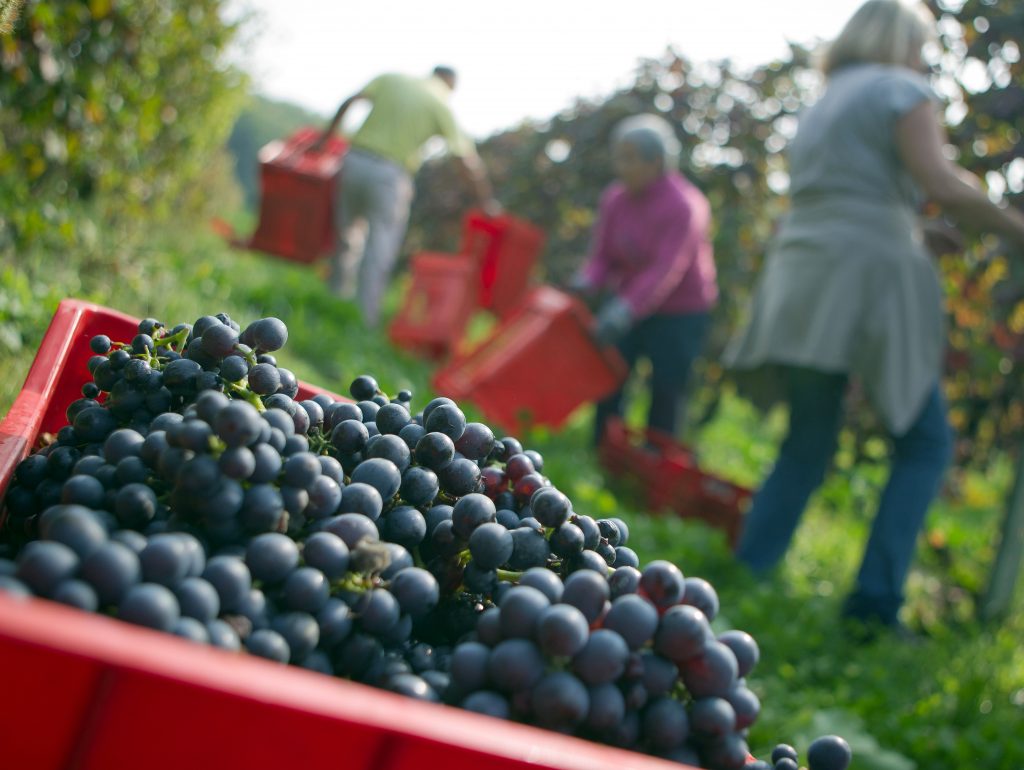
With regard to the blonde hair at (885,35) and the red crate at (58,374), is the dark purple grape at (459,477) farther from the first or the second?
the blonde hair at (885,35)

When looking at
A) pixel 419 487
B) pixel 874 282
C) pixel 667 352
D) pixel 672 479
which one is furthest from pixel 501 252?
→ pixel 419 487

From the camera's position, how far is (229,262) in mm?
5582

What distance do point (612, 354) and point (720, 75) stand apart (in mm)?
2704

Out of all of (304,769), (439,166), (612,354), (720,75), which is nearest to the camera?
(304,769)

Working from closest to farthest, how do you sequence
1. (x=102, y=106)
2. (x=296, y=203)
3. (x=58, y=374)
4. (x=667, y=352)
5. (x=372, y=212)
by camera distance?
(x=58, y=374), (x=102, y=106), (x=667, y=352), (x=372, y=212), (x=296, y=203)

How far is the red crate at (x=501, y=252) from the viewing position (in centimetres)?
586

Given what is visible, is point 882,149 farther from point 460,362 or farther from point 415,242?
point 415,242

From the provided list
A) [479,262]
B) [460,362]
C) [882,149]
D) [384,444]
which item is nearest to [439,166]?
[479,262]

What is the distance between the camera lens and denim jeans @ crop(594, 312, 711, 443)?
4742mm

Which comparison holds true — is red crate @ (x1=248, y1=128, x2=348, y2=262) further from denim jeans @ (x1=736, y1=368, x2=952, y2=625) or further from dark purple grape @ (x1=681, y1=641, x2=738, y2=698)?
dark purple grape @ (x1=681, y1=641, x2=738, y2=698)

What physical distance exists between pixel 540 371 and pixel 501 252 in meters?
1.79

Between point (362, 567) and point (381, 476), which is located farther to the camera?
point (381, 476)

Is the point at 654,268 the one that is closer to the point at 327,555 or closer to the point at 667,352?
the point at 667,352

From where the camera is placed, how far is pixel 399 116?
5621mm
